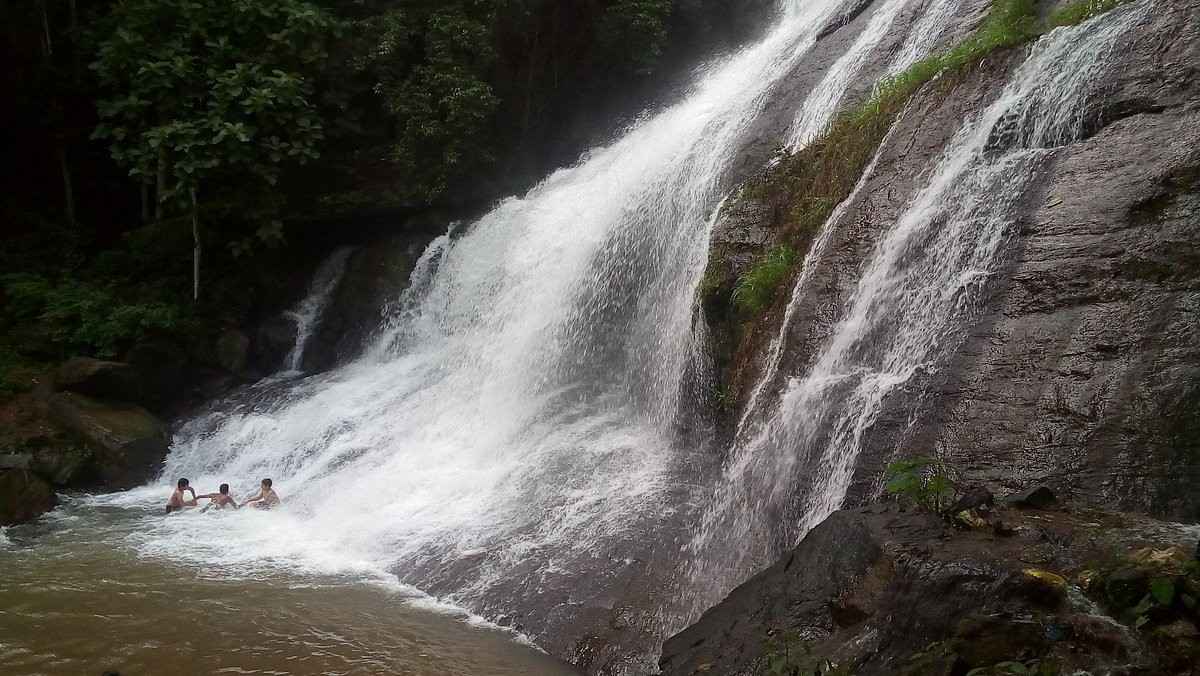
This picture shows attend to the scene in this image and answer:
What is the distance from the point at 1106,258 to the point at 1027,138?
1472 millimetres

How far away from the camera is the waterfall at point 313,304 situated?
47.2 ft

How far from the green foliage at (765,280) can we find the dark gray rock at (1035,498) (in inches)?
142

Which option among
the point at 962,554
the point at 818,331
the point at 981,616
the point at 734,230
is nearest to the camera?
the point at 981,616

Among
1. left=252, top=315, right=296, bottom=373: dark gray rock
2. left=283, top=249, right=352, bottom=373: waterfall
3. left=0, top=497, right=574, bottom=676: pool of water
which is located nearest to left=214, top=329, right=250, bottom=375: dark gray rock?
left=252, top=315, right=296, bottom=373: dark gray rock

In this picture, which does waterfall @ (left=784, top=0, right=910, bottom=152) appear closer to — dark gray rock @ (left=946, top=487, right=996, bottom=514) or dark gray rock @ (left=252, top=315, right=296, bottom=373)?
dark gray rock @ (left=946, top=487, right=996, bottom=514)

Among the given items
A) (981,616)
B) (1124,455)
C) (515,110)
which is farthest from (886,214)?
(515,110)

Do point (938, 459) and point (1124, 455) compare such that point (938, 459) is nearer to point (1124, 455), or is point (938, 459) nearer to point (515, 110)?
point (1124, 455)

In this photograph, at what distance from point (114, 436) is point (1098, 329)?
11.1m

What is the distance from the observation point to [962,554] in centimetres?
391

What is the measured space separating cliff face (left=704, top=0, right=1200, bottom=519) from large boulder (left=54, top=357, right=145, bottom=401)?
9.87 meters

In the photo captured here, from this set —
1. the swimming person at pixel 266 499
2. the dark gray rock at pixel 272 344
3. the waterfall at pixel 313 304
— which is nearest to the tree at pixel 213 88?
the dark gray rock at pixel 272 344

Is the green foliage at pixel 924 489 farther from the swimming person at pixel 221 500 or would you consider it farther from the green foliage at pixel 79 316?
the green foliage at pixel 79 316

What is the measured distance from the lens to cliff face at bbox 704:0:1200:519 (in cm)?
455

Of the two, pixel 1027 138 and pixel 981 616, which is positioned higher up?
pixel 1027 138
